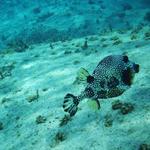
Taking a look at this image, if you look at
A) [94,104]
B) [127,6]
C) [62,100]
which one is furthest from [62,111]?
[127,6]

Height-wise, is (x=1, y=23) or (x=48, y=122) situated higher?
(x=48, y=122)

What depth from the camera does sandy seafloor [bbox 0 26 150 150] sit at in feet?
19.7

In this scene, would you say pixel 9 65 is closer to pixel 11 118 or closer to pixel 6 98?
pixel 6 98

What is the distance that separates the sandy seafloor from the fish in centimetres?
248

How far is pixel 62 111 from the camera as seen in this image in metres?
7.66

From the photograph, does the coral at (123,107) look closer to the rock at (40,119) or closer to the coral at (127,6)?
the rock at (40,119)

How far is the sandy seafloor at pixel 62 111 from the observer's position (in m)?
6.02

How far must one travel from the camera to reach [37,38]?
79.9 ft

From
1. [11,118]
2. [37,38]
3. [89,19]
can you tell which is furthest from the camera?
[89,19]

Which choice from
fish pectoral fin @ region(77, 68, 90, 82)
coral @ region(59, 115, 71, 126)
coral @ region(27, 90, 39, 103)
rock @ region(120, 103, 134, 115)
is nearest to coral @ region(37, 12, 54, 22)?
coral @ region(27, 90, 39, 103)

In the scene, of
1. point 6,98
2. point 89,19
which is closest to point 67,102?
point 6,98

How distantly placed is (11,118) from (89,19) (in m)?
19.3

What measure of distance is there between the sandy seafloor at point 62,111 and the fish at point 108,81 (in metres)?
2.48

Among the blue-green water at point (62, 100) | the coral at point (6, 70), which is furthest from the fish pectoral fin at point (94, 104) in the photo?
the coral at point (6, 70)
